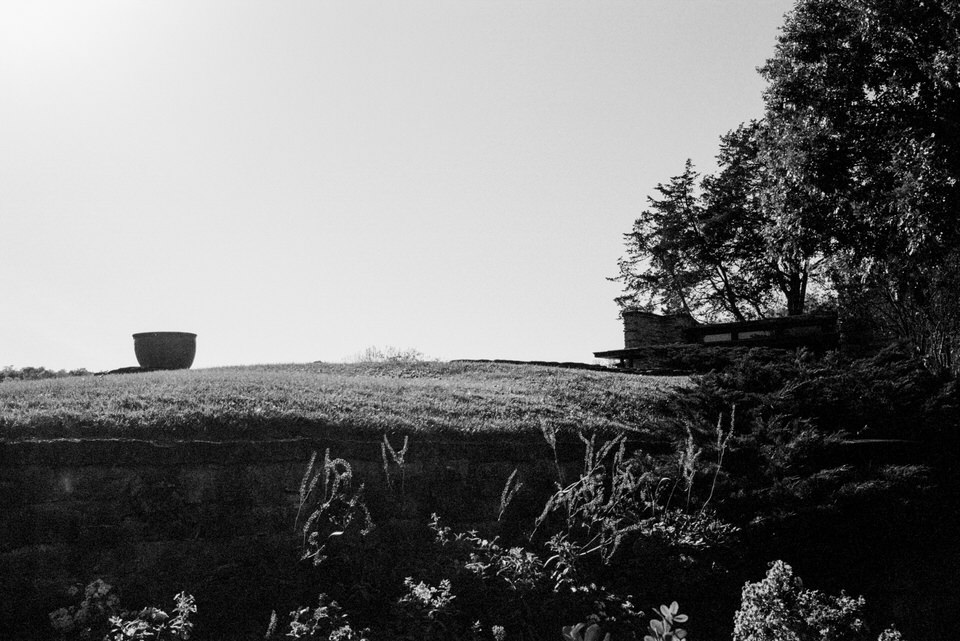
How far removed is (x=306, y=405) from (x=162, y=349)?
28.0 feet

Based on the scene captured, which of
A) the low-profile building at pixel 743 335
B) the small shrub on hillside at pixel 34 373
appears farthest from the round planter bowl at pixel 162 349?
the low-profile building at pixel 743 335

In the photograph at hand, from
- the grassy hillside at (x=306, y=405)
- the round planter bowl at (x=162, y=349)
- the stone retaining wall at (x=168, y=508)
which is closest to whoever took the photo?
the stone retaining wall at (x=168, y=508)

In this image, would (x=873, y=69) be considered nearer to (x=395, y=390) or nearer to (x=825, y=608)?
(x=395, y=390)

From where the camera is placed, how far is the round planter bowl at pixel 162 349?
50.3 feet

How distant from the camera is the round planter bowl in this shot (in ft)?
50.3

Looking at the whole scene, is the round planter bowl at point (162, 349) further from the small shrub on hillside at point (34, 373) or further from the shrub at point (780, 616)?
the shrub at point (780, 616)

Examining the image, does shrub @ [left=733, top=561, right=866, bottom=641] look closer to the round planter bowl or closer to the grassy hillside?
the grassy hillside

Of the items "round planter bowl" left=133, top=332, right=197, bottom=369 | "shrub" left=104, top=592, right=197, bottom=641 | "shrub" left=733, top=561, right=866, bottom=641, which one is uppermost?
"round planter bowl" left=133, top=332, right=197, bottom=369

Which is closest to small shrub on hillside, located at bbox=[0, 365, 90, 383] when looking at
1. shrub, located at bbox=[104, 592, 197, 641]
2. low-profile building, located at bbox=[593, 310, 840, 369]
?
low-profile building, located at bbox=[593, 310, 840, 369]

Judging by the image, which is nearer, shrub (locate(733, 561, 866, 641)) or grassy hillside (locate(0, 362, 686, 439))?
shrub (locate(733, 561, 866, 641))

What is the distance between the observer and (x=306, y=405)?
26.1 ft

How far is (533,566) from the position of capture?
5.50 meters

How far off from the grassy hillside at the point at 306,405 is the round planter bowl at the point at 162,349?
5181 millimetres

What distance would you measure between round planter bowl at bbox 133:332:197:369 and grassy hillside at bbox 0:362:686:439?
5.18m
